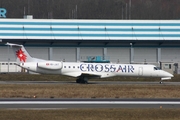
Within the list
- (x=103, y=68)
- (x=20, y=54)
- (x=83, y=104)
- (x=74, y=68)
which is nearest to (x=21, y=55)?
(x=20, y=54)

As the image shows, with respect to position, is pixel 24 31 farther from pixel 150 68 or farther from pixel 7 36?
pixel 150 68

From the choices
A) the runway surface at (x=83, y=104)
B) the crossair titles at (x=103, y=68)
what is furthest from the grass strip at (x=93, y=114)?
the crossair titles at (x=103, y=68)

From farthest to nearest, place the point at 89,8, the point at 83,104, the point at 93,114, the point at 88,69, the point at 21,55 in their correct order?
the point at 89,8 < the point at 88,69 < the point at 21,55 < the point at 83,104 < the point at 93,114

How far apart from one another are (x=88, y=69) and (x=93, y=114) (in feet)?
102

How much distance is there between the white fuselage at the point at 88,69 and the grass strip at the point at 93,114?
28588 millimetres

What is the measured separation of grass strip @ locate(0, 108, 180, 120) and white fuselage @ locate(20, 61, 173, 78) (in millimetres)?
28588

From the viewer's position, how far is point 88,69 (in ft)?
187

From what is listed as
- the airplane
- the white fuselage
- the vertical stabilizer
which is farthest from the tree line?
the vertical stabilizer

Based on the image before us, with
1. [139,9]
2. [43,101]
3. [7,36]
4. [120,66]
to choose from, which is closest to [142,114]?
[43,101]

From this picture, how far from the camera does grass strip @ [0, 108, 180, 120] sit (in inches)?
968

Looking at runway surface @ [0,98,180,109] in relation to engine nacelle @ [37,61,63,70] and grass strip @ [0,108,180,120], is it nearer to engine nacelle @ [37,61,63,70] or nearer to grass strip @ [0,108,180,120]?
grass strip @ [0,108,180,120]

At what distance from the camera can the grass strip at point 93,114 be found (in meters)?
24.6

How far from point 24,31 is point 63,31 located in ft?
19.5

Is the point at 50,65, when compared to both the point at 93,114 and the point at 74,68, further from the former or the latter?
the point at 93,114
